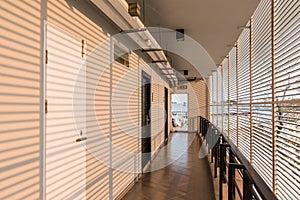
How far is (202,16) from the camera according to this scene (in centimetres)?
392

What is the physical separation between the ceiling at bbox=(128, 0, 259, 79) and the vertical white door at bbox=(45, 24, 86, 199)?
5.93 ft

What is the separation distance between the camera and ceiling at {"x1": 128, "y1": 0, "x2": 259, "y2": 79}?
11.3 ft

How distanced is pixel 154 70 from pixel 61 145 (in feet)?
15.4

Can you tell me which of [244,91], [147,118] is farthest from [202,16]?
[147,118]

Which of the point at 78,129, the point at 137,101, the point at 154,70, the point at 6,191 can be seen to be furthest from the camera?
the point at 154,70

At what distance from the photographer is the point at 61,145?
6.53 feet

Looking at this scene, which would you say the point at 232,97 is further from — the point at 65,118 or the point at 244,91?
the point at 65,118

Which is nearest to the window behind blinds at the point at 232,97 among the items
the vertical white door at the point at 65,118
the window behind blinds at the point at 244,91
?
the window behind blinds at the point at 244,91

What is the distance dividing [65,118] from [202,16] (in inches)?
114

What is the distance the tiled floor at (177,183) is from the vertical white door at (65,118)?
161 centimetres

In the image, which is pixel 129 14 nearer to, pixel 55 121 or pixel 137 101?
pixel 55 121

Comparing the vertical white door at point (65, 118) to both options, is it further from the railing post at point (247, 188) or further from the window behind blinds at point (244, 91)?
the window behind blinds at point (244, 91)

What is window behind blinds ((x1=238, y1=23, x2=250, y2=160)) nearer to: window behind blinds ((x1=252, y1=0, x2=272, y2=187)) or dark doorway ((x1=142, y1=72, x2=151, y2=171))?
window behind blinds ((x1=252, y1=0, x2=272, y2=187))

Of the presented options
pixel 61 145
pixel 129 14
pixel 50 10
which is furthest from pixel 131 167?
pixel 50 10
